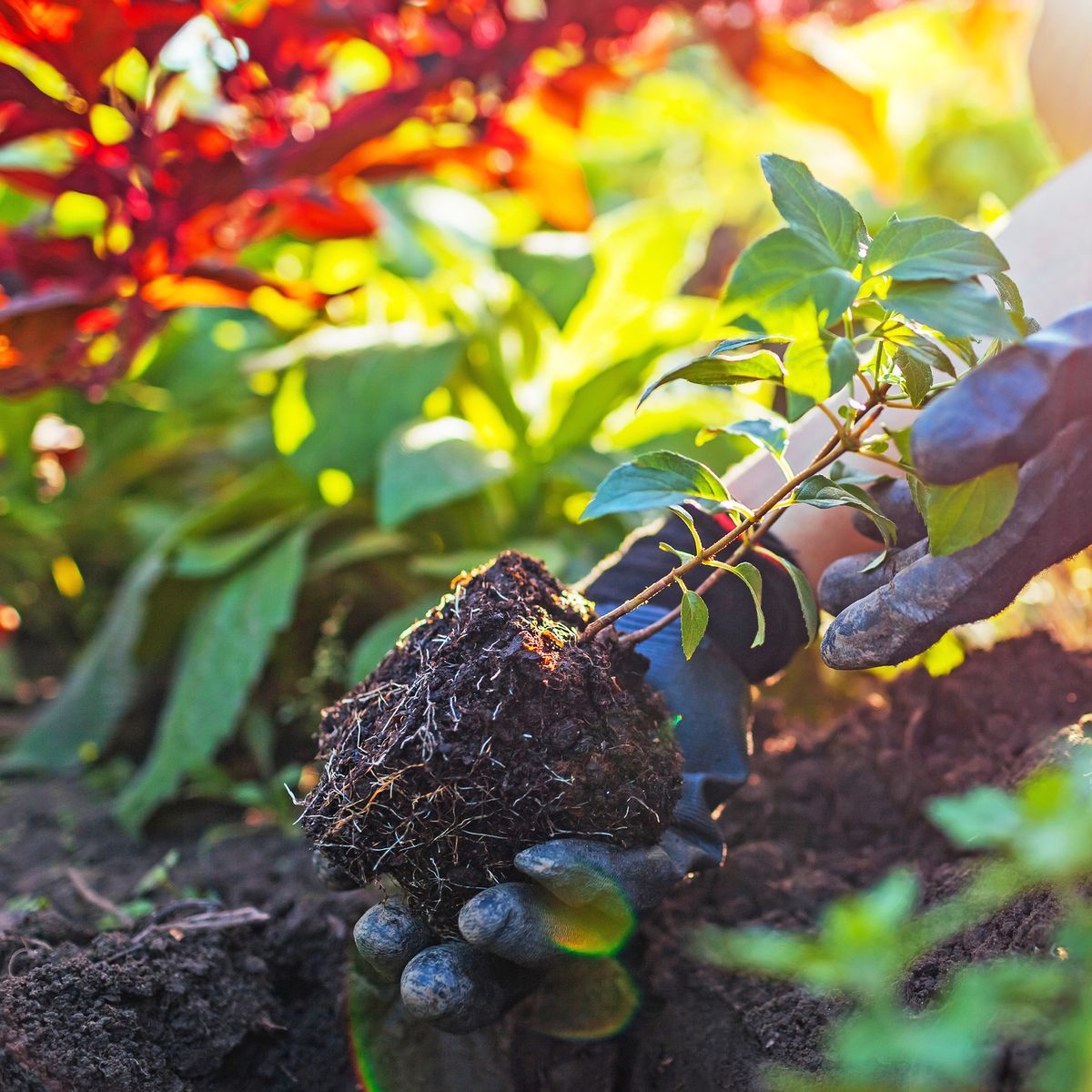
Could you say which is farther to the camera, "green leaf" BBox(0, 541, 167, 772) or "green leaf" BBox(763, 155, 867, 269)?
"green leaf" BBox(0, 541, 167, 772)

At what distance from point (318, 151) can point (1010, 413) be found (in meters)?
1.34

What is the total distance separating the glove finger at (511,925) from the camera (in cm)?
73

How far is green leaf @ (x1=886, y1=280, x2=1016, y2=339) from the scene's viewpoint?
64 cm

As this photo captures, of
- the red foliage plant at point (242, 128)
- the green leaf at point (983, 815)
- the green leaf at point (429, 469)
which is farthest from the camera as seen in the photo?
the green leaf at point (429, 469)

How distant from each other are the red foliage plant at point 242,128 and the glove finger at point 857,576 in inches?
45.5

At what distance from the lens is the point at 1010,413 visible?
623 mm

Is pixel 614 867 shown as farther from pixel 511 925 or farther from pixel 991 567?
pixel 991 567

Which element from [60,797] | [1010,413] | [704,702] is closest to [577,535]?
[704,702]

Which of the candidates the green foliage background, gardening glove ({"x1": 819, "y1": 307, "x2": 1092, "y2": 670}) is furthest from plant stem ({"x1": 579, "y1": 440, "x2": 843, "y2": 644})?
the green foliage background

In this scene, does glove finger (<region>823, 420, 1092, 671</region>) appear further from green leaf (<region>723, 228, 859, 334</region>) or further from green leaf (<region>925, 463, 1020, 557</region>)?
green leaf (<region>723, 228, 859, 334</region>)

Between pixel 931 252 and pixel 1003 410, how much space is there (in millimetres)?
139

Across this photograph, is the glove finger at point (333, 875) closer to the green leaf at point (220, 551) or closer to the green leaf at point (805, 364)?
the green leaf at point (805, 364)

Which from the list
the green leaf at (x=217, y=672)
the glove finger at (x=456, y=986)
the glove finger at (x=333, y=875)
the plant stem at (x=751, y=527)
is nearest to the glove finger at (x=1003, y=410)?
the plant stem at (x=751, y=527)

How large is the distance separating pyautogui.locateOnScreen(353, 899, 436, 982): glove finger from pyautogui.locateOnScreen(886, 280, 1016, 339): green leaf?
2.04 ft
